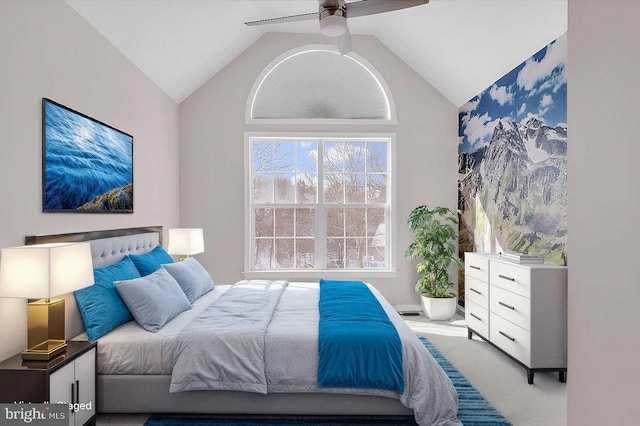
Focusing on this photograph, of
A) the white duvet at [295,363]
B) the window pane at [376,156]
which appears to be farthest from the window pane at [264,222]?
the white duvet at [295,363]

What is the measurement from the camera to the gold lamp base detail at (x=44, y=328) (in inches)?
77.2

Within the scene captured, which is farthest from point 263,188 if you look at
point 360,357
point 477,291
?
point 360,357

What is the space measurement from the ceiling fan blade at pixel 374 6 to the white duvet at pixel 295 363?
2090mm

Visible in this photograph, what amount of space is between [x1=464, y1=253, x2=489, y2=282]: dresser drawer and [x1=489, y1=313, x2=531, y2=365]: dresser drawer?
0.38m

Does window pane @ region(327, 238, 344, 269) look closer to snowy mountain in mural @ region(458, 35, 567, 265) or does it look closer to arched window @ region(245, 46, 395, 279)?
arched window @ region(245, 46, 395, 279)

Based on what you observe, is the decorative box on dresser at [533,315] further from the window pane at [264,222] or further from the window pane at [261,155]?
the window pane at [261,155]

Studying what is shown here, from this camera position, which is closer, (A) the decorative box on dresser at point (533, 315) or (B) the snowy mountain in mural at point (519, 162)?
(A) the decorative box on dresser at point (533, 315)

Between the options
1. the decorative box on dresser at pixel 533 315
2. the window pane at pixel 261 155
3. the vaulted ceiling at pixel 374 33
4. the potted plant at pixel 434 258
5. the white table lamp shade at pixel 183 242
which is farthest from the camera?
the window pane at pixel 261 155

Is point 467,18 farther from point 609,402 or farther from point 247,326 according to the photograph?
point 609,402

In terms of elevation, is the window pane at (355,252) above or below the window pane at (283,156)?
below

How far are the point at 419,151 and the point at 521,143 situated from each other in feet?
4.81

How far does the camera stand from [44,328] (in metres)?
1.99

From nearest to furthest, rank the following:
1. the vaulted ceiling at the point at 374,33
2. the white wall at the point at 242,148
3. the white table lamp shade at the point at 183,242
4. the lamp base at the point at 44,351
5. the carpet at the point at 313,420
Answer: the lamp base at the point at 44,351, the carpet at the point at 313,420, the vaulted ceiling at the point at 374,33, the white table lamp shade at the point at 183,242, the white wall at the point at 242,148

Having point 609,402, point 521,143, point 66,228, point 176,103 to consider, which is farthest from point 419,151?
point 609,402
